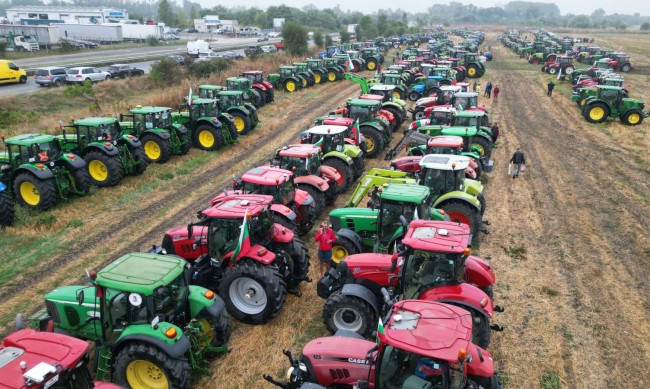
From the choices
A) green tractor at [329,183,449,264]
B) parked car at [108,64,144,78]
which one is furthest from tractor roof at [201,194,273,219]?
parked car at [108,64,144,78]

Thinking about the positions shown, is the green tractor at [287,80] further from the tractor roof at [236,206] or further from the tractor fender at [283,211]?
A: the tractor roof at [236,206]

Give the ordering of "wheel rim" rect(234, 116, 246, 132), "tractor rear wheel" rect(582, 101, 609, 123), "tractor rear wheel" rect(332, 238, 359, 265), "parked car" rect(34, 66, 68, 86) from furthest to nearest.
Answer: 1. "parked car" rect(34, 66, 68, 86)
2. "tractor rear wheel" rect(582, 101, 609, 123)
3. "wheel rim" rect(234, 116, 246, 132)
4. "tractor rear wheel" rect(332, 238, 359, 265)

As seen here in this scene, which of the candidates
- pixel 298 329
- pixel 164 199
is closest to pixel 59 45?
pixel 164 199

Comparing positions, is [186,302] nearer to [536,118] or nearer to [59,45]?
[536,118]

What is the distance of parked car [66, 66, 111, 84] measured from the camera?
29297 mm

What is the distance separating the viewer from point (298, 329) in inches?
319

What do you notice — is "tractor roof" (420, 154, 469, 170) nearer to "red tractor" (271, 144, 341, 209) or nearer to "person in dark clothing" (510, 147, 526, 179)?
"red tractor" (271, 144, 341, 209)

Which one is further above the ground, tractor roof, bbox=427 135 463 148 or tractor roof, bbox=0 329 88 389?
tractor roof, bbox=427 135 463 148

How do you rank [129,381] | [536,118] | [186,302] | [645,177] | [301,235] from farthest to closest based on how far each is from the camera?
1. [536,118]
2. [645,177]
3. [301,235]
4. [186,302]
5. [129,381]

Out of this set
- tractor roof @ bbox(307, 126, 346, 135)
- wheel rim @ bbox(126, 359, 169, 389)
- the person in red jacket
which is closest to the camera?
wheel rim @ bbox(126, 359, 169, 389)

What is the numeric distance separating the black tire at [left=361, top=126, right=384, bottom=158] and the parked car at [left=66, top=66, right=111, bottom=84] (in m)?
21.0

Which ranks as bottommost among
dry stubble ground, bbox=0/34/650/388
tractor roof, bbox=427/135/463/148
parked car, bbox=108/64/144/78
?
dry stubble ground, bbox=0/34/650/388

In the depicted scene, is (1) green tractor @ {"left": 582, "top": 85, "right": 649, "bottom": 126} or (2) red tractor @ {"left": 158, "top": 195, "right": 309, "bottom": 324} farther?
(1) green tractor @ {"left": 582, "top": 85, "right": 649, "bottom": 126}

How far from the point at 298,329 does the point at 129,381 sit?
2847mm
